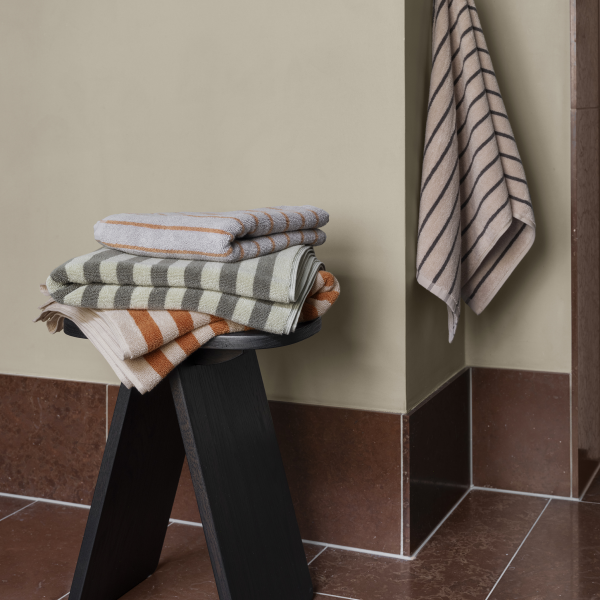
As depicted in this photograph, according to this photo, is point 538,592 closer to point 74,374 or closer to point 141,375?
point 141,375

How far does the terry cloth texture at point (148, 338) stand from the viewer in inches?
36.3

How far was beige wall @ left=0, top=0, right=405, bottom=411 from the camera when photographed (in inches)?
50.6

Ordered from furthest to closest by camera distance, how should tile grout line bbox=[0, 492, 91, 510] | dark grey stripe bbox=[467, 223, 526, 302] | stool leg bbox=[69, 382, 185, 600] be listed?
1. tile grout line bbox=[0, 492, 91, 510]
2. dark grey stripe bbox=[467, 223, 526, 302]
3. stool leg bbox=[69, 382, 185, 600]

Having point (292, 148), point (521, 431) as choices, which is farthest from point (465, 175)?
point (521, 431)

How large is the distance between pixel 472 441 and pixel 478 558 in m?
0.36

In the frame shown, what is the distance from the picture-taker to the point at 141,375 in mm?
932

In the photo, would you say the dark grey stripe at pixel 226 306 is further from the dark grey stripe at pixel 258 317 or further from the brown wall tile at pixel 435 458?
the brown wall tile at pixel 435 458

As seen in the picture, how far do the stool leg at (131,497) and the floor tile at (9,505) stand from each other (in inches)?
16.5

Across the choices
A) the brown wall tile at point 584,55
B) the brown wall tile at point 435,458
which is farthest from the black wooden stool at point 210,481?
the brown wall tile at point 584,55

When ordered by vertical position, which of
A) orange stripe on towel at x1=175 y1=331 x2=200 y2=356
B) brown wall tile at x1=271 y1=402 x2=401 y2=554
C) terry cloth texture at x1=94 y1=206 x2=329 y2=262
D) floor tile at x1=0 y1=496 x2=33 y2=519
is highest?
terry cloth texture at x1=94 y1=206 x2=329 y2=262

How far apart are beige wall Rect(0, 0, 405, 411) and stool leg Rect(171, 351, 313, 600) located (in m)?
0.26

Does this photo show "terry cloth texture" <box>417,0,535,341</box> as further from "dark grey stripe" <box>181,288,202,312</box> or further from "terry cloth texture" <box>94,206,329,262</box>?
"dark grey stripe" <box>181,288,202,312</box>

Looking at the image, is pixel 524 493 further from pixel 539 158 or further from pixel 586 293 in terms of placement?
pixel 539 158

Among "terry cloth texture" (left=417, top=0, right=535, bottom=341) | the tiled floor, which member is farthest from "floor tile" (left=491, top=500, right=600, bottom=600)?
"terry cloth texture" (left=417, top=0, right=535, bottom=341)
